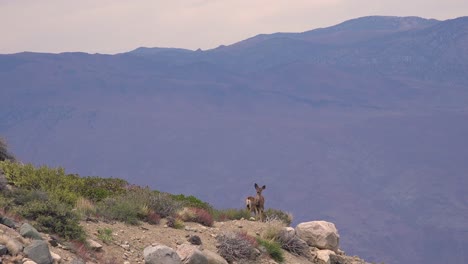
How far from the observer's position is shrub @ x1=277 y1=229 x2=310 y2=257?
19.8 metres

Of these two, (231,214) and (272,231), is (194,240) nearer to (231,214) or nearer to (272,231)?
(272,231)

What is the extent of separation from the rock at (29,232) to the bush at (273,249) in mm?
6949

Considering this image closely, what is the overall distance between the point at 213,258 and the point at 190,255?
1.02m

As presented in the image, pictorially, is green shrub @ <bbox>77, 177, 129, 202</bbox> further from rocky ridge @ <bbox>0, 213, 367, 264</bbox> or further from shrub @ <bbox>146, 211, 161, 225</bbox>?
rocky ridge @ <bbox>0, 213, 367, 264</bbox>

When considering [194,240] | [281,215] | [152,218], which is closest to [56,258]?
[194,240]

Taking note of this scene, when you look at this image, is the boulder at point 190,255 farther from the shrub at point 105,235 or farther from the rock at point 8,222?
the rock at point 8,222

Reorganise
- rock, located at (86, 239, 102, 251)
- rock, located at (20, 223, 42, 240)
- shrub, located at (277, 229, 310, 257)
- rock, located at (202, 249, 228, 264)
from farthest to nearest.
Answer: shrub, located at (277, 229, 310, 257), rock, located at (202, 249, 228, 264), rock, located at (86, 239, 102, 251), rock, located at (20, 223, 42, 240)

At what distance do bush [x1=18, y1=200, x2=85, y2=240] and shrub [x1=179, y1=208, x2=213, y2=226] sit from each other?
4648 mm

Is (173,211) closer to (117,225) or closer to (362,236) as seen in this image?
(117,225)

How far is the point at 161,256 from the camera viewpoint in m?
14.8

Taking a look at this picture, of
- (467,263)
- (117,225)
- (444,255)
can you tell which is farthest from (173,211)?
(444,255)

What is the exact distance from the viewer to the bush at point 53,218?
47.9 ft

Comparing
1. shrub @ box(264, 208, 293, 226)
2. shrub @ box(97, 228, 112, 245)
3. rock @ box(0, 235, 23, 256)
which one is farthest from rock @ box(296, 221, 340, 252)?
rock @ box(0, 235, 23, 256)

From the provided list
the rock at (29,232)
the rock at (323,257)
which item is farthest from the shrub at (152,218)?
the rock at (323,257)
